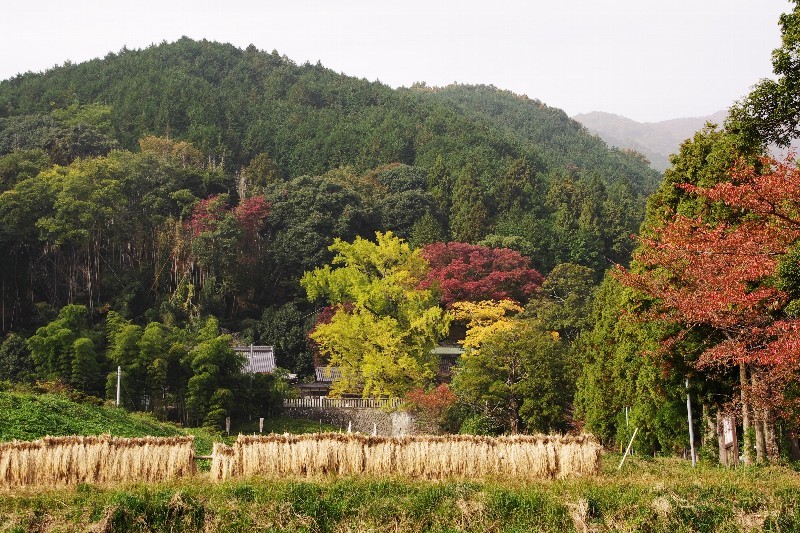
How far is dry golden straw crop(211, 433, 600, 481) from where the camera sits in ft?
61.0

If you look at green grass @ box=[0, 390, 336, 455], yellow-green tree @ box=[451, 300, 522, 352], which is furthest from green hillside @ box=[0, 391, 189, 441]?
yellow-green tree @ box=[451, 300, 522, 352]

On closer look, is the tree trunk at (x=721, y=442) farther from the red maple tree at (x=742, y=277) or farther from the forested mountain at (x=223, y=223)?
the forested mountain at (x=223, y=223)

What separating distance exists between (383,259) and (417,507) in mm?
30062

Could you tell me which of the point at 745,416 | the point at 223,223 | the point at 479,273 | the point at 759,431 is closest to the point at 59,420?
the point at 745,416

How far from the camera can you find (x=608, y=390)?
32188mm

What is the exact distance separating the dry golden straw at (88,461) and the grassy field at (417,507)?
1.43 meters

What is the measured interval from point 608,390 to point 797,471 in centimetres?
1351

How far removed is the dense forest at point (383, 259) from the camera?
20.8 meters

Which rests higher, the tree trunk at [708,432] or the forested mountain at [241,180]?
the forested mountain at [241,180]

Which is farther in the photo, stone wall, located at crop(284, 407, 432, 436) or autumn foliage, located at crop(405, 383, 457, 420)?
stone wall, located at crop(284, 407, 432, 436)

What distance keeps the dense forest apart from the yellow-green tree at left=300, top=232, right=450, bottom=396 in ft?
0.36

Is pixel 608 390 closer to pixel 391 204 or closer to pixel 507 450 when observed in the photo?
pixel 507 450

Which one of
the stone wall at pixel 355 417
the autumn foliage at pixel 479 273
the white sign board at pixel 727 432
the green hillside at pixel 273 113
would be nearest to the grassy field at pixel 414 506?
the white sign board at pixel 727 432

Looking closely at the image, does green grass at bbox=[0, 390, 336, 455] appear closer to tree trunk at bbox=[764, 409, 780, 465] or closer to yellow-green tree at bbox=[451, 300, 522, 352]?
yellow-green tree at bbox=[451, 300, 522, 352]
